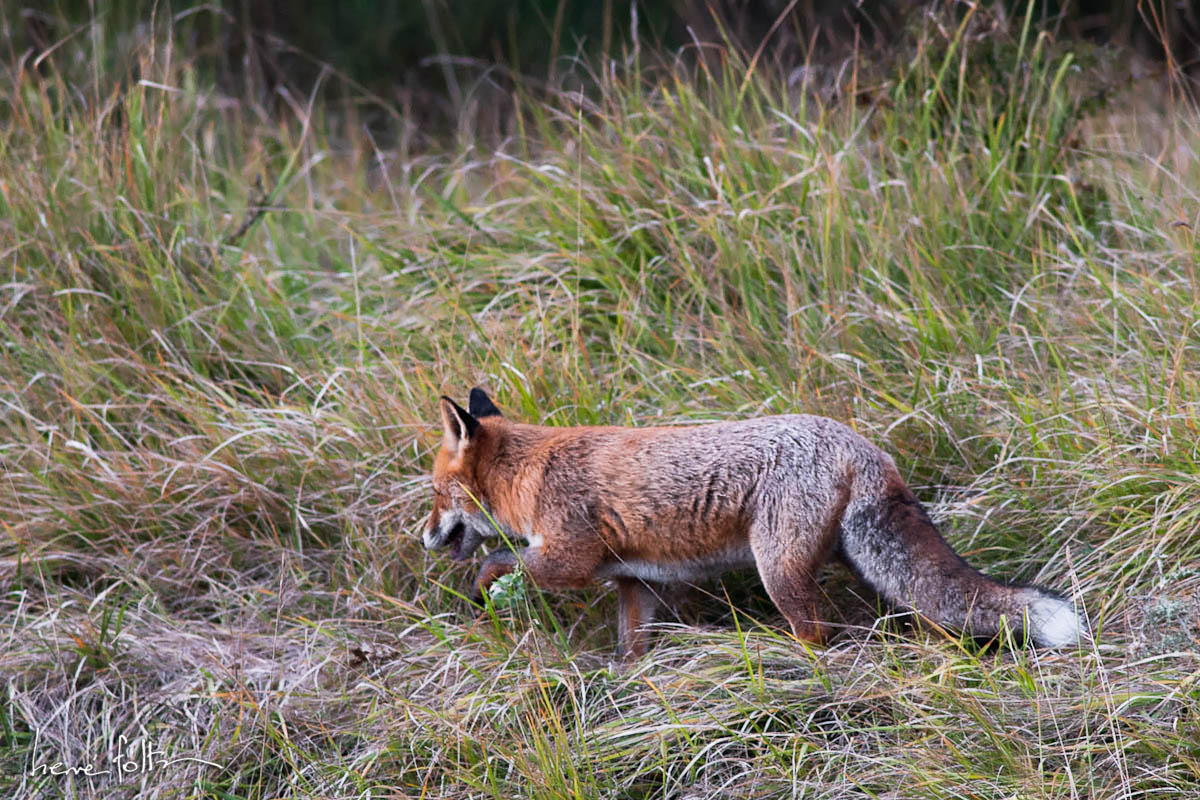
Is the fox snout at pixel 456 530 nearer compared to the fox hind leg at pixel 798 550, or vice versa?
the fox hind leg at pixel 798 550

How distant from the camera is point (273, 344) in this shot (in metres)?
5.67

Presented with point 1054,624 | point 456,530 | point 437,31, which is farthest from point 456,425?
point 437,31

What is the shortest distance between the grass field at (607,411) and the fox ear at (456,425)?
1.92ft

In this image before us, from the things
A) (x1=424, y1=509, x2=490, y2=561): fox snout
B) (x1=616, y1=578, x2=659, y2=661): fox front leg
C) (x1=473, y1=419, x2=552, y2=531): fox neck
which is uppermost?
(x1=473, y1=419, x2=552, y2=531): fox neck

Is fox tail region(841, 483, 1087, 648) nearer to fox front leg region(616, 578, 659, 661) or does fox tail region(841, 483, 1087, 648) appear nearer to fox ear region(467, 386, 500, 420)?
fox front leg region(616, 578, 659, 661)

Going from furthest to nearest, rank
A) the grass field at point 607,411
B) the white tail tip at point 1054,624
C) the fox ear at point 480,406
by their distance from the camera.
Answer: the fox ear at point 480,406, the grass field at point 607,411, the white tail tip at point 1054,624

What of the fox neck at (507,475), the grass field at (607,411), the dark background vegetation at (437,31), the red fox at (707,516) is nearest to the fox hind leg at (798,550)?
the red fox at (707,516)

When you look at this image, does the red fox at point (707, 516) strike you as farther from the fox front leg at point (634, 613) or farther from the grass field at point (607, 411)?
the grass field at point (607, 411)

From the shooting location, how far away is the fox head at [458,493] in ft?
13.2

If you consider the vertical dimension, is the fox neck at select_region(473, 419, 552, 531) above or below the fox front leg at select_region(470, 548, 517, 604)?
above

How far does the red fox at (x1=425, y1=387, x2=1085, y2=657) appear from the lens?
3.46m

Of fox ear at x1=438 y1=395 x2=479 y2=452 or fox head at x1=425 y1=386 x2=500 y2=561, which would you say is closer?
fox ear at x1=438 y1=395 x2=479 y2=452

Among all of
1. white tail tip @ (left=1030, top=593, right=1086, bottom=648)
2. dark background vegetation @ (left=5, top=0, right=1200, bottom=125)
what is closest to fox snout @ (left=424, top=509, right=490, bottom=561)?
white tail tip @ (left=1030, top=593, right=1086, bottom=648)

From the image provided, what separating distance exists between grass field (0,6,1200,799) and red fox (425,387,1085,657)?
16 cm
